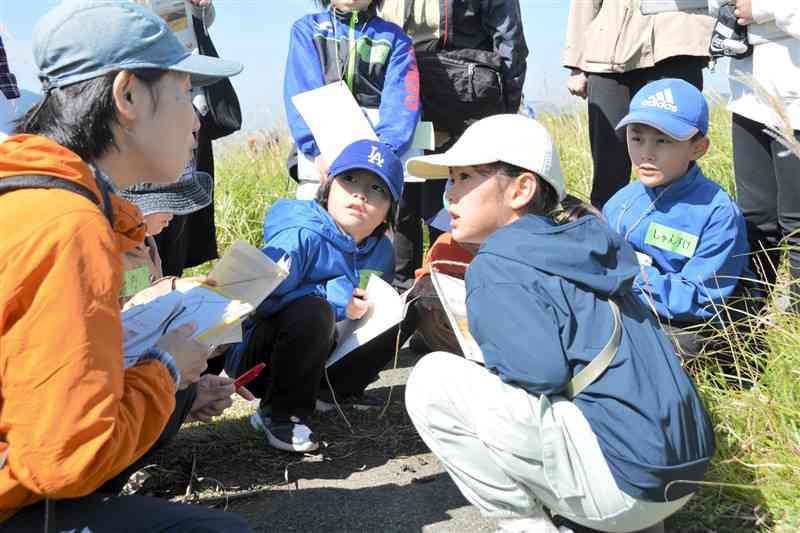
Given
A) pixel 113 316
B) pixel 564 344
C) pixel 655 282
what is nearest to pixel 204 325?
pixel 113 316

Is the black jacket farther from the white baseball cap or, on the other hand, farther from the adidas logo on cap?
the white baseball cap

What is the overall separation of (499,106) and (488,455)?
2.83 metres

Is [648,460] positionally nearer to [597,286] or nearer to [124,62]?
[597,286]

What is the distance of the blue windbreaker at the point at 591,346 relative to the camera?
221 cm

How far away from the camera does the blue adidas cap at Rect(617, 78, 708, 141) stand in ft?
Answer: 11.7

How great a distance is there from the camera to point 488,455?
7.75 feet

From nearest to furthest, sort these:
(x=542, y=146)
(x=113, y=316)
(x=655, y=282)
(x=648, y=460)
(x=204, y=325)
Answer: (x=113, y=316) < (x=648, y=460) < (x=204, y=325) < (x=542, y=146) < (x=655, y=282)

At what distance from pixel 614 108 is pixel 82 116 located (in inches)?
117

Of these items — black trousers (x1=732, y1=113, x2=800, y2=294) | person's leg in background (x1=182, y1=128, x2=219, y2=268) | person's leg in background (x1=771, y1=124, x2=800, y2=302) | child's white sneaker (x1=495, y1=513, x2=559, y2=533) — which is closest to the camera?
child's white sneaker (x1=495, y1=513, x2=559, y2=533)

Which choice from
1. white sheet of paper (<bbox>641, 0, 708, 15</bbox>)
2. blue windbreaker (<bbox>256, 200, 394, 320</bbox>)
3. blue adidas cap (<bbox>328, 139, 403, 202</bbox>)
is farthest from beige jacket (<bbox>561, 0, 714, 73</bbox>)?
blue windbreaker (<bbox>256, 200, 394, 320</bbox>)

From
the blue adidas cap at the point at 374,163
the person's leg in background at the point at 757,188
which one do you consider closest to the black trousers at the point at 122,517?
the blue adidas cap at the point at 374,163

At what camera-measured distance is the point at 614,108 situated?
428 centimetres

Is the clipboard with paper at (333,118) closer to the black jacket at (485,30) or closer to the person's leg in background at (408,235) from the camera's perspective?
the person's leg in background at (408,235)

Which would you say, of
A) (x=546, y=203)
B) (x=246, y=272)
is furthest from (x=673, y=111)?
(x=246, y=272)
